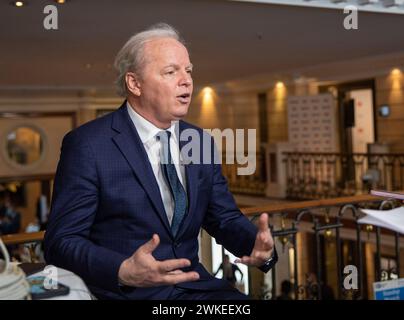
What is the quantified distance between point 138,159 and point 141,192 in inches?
4.1

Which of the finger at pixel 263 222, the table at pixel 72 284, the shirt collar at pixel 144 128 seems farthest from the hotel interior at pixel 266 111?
the finger at pixel 263 222

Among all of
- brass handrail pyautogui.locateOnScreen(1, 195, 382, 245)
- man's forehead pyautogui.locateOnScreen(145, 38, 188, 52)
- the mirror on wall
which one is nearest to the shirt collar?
man's forehead pyautogui.locateOnScreen(145, 38, 188, 52)

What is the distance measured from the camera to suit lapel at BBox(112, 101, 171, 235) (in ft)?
5.48

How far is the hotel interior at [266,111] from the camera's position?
11.6 ft

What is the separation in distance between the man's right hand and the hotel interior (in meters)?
0.14

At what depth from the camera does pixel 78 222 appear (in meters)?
1.59

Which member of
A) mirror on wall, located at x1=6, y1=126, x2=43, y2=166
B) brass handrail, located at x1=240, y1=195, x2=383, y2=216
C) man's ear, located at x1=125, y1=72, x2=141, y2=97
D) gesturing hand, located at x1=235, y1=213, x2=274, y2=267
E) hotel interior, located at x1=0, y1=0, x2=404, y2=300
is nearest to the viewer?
gesturing hand, located at x1=235, y1=213, x2=274, y2=267

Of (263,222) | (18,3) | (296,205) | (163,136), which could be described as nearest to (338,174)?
(18,3)

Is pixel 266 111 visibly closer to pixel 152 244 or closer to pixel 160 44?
pixel 160 44

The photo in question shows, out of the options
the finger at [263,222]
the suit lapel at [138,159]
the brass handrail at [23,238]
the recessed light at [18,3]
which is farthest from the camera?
the recessed light at [18,3]

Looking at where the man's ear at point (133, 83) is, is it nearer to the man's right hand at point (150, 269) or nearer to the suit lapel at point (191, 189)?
the suit lapel at point (191, 189)

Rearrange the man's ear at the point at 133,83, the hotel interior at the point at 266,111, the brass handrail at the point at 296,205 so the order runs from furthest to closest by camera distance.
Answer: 1. the hotel interior at the point at 266,111
2. the brass handrail at the point at 296,205
3. the man's ear at the point at 133,83

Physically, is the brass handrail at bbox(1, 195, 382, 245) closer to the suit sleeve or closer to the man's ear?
the suit sleeve
